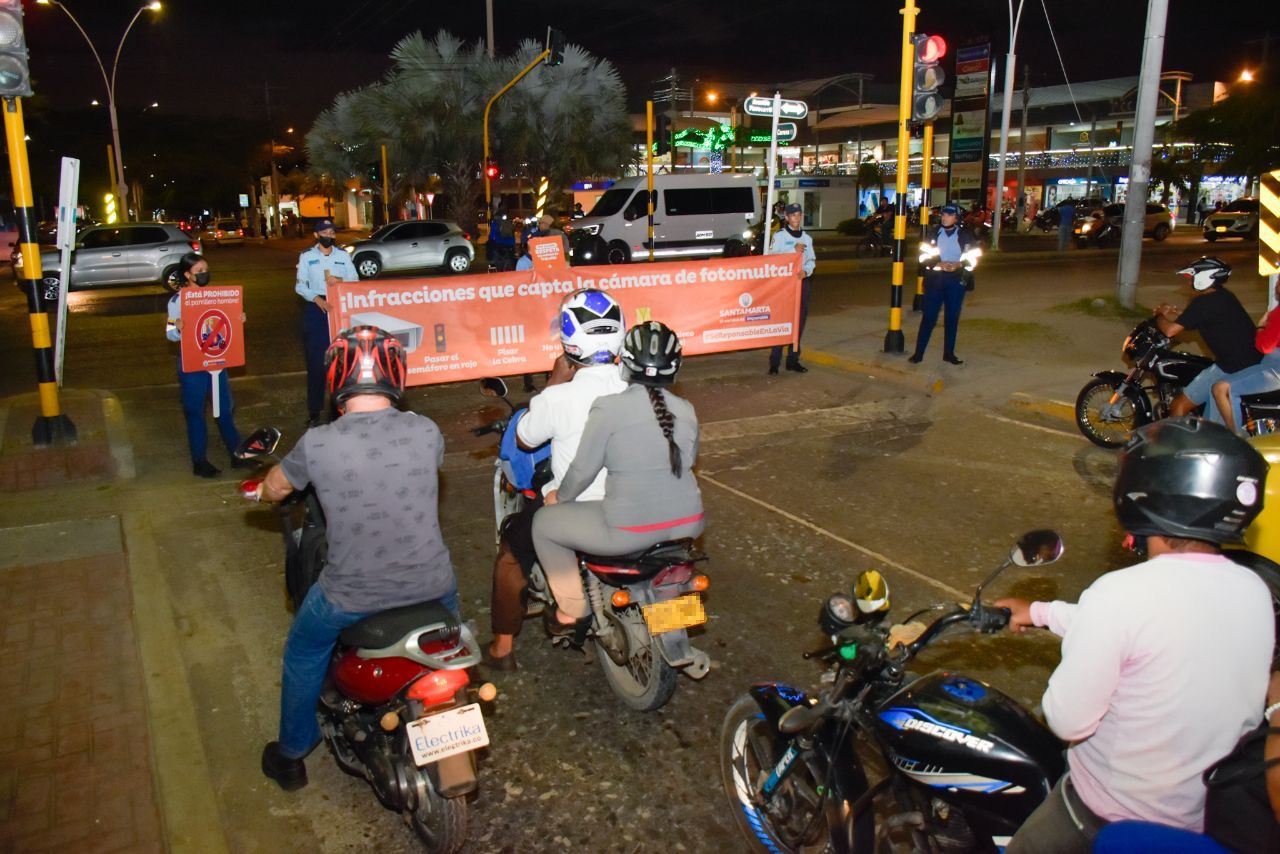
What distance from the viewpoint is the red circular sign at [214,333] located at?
7.62 metres

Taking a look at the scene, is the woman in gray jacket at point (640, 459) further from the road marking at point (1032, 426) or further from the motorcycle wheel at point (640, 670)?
the road marking at point (1032, 426)

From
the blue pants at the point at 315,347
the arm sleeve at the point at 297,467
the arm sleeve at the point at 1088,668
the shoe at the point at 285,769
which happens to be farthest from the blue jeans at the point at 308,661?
the blue pants at the point at 315,347

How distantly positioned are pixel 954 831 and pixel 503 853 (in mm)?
1583

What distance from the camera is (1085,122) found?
5809 centimetres

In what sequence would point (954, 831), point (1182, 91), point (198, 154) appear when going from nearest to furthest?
point (954, 831)
point (1182, 91)
point (198, 154)

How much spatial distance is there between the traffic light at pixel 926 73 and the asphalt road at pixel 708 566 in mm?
3391

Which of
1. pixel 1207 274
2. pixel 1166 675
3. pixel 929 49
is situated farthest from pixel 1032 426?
pixel 1166 675

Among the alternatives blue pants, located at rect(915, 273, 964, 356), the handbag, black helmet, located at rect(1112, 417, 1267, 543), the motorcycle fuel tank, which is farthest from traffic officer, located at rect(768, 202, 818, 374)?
the handbag

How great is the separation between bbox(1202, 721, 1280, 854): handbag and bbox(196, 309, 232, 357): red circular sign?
731cm

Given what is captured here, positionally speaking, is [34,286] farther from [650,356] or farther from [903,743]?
A: [903,743]

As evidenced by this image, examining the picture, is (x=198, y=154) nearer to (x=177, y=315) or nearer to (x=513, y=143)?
(x=513, y=143)

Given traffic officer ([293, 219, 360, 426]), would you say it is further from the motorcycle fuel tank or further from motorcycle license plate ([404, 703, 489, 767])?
the motorcycle fuel tank

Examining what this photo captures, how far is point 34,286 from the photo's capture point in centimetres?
804

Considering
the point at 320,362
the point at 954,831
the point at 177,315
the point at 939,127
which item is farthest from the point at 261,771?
the point at 939,127
